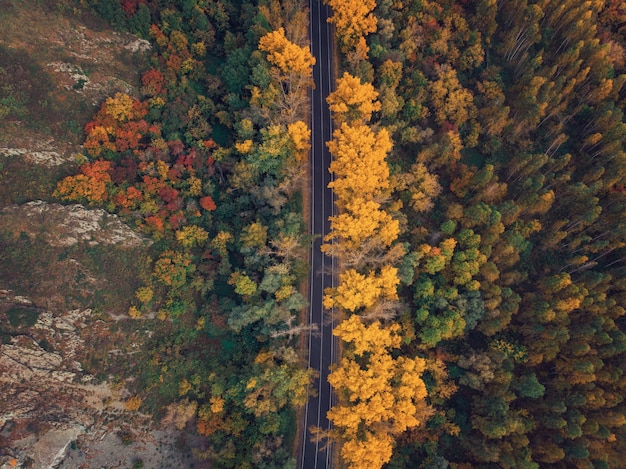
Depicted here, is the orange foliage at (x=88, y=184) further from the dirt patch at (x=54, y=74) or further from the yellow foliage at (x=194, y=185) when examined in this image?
the yellow foliage at (x=194, y=185)

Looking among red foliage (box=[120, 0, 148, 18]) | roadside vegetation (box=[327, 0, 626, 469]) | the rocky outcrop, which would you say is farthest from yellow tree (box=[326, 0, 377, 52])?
the rocky outcrop

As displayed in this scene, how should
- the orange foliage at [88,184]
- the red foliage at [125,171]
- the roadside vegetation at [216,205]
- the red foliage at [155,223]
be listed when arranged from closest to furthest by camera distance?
the roadside vegetation at [216,205] → the orange foliage at [88,184] → the red foliage at [155,223] → the red foliage at [125,171]

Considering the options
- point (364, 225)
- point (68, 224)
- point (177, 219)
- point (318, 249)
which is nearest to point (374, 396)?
point (364, 225)

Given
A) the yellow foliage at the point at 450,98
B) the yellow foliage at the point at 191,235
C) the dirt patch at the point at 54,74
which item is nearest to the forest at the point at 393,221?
the yellow foliage at the point at 450,98

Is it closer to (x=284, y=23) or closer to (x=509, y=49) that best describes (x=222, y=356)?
(x=284, y=23)

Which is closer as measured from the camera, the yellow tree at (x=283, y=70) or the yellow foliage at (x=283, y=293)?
the yellow foliage at (x=283, y=293)

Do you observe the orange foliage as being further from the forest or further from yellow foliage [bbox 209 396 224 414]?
yellow foliage [bbox 209 396 224 414]
